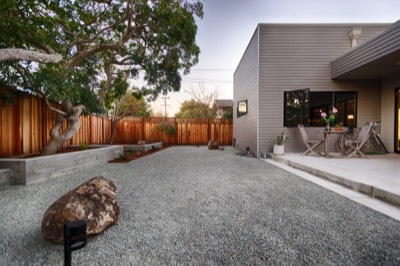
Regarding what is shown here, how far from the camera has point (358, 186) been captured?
→ 8.44 ft

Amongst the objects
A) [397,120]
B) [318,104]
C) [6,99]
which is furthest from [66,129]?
[397,120]

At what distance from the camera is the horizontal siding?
577 centimetres

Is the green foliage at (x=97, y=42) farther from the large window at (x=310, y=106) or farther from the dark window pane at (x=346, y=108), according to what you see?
the dark window pane at (x=346, y=108)

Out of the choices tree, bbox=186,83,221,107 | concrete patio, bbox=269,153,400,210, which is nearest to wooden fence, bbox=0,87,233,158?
tree, bbox=186,83,221,107

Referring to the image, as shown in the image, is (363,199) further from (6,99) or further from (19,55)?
(6,99)

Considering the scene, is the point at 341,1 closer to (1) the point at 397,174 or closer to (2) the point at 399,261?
(1) the point at 397,174

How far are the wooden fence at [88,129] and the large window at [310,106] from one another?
205 inches

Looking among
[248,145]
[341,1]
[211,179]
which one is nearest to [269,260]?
[211,179]

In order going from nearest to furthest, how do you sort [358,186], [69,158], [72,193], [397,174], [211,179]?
[72,193] → [358,186] → [397,174] → [211,179] → [69,158]

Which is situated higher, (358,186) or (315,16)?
(315,16)

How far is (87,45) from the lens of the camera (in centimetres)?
479

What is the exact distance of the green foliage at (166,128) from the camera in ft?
32.5

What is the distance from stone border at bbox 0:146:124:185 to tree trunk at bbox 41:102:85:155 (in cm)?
52

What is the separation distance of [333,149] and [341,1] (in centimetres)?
573
